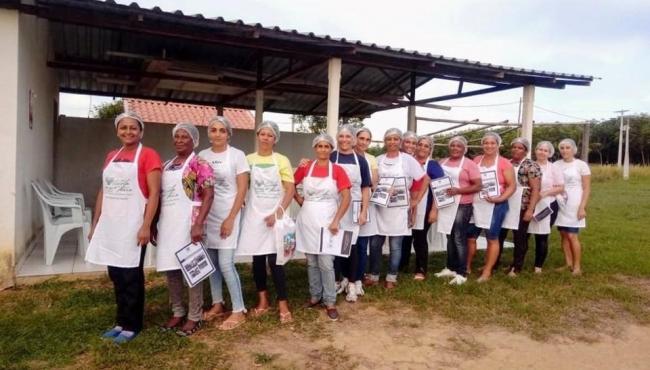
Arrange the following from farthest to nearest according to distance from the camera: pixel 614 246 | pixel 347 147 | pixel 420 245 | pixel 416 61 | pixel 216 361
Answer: pixel 614 246, pixel 416 61, pixel 420 245, pixel 347 147, pixel 216 361

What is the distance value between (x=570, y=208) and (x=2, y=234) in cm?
588

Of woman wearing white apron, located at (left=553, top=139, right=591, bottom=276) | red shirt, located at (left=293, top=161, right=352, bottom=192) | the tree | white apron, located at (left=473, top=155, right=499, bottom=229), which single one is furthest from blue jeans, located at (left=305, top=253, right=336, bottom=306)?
the tree

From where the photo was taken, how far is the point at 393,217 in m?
4.88

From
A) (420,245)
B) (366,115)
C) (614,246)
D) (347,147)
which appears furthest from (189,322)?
(366,115)

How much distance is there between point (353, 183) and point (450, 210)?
138cm

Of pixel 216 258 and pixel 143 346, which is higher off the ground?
pixel 216 258

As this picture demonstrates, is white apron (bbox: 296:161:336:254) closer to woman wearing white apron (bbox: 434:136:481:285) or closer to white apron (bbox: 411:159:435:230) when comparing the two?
white apron (bbox: 411:159:435:230)

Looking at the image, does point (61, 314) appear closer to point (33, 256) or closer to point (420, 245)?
point (33, 256)

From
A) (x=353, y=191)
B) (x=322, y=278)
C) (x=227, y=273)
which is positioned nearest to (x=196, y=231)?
(x=227, y=273)

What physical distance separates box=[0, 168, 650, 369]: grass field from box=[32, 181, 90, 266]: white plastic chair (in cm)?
54

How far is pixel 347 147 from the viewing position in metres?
4.38

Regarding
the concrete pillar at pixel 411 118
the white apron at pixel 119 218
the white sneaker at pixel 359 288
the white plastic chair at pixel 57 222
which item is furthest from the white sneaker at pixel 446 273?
the concrete pillar at pixel 411 118

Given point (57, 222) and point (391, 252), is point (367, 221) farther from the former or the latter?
point (57, 222)

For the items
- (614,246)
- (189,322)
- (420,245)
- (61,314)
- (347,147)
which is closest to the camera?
(189,322)
